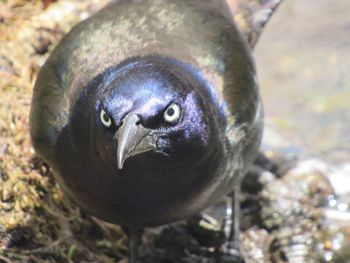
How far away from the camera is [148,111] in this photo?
382 cm

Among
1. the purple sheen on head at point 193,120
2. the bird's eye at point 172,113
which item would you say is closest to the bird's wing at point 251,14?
the purple sheen on head at point 193,120

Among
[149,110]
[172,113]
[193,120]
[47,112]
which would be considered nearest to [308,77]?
[47,112]

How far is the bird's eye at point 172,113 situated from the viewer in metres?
3.91

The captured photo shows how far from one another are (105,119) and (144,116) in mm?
171

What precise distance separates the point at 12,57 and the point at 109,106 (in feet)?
6.94

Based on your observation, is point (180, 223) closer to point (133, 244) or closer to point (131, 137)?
point (133, 244)

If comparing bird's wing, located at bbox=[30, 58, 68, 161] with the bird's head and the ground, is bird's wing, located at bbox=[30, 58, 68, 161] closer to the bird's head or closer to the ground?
the bird's head

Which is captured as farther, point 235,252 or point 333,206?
point 333,206

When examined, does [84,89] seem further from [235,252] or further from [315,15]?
[315,15]

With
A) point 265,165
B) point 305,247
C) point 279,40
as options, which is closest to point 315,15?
point 279,40

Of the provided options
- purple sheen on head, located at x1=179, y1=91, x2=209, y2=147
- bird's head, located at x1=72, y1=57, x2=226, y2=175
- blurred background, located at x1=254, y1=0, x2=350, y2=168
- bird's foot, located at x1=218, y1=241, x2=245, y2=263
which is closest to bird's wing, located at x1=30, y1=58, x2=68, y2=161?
bird's head, located at x1=72, y1=57, x2=226, y2=175

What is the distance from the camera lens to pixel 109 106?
381 centimetres

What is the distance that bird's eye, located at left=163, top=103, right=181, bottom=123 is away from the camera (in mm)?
3910

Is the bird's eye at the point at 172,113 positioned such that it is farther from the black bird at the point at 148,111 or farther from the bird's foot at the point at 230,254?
the bird's foot at the point at 230,254
